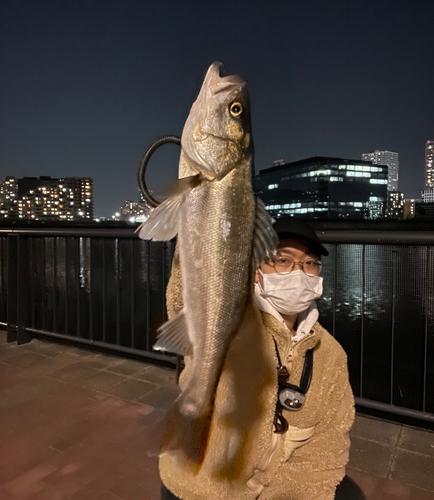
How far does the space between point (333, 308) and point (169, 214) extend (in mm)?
3417

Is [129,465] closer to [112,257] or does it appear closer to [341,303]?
[341,303]

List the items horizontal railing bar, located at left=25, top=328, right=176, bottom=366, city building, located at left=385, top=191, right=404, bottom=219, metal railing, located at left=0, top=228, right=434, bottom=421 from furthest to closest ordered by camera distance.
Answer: city building, located at left=385, top=191, right=404, bottom=219
horizontal railing bar, located at left=25, top=328, right=176, bottom=366
metal railing, located at left=0, top=228, right=434, bottom=421

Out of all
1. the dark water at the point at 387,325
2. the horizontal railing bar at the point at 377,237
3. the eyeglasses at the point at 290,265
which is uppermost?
the horizontal railing bar at the point at 377,237

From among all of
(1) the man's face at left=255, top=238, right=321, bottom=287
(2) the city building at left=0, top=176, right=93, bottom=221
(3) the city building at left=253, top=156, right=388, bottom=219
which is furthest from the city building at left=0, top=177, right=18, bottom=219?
(1) the man's face at left=255, top=238, right=321, bottom=287

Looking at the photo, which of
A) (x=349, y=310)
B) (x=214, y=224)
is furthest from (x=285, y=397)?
(x=349, y=310)

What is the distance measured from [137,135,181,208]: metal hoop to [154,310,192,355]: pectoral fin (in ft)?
1.31

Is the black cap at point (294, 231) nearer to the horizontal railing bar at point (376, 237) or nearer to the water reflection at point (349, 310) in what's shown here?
the horizontal railing bar at point (376, 237)

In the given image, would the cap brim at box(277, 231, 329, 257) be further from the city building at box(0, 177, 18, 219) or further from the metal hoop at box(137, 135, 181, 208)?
the city building at box(0, 177, 18, 219)

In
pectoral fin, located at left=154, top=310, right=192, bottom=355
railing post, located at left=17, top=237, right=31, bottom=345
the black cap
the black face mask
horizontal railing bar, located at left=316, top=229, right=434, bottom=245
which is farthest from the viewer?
railing post, located at left=17, top=237, right=31, bottom=345

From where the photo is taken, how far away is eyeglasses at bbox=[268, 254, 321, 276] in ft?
Answer: 6.31

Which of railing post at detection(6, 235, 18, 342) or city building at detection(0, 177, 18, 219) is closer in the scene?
railing post at detection(6, 235, 18, 342)

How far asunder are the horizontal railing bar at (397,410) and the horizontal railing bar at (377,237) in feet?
4.85

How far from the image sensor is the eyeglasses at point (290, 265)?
6.31 ft

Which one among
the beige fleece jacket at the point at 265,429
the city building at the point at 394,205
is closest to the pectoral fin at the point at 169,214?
the beige fleece jacket at the point at 265,429
